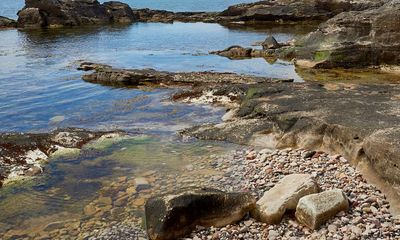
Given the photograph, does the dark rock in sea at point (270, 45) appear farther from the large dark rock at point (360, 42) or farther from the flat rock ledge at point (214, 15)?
the flat rock ledge at point (214, 15)

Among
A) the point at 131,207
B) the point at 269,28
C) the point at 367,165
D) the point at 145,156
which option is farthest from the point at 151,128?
the point at 269,28

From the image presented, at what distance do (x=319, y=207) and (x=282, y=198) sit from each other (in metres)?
1.01

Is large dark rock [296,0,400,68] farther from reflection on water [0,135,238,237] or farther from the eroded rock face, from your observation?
the eroded rock face

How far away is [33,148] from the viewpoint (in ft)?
50.1

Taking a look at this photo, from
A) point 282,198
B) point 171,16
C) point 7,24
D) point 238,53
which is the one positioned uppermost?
point 171,16

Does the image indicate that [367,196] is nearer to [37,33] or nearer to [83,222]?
[83,222]

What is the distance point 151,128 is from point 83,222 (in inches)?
321

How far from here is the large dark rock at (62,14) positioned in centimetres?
7538

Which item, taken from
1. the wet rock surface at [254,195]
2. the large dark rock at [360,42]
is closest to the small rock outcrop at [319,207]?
the wet rock surface at [254,195]

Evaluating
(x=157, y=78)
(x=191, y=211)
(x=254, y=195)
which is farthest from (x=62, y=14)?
(x=191, y=211)

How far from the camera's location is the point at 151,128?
18.4m

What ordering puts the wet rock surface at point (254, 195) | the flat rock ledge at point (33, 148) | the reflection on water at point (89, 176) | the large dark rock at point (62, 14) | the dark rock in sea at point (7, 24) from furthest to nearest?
the dark rock in sea at point (7, 24) → the large dark rock at point (62, 14) → the flat rock ledge at point (33, 148) → the reflection on water at point (89, 176) → the wet rock surface at point (254, 195)

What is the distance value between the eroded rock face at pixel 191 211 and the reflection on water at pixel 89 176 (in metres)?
2.17

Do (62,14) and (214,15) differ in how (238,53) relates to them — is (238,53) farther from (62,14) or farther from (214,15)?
(214,15)
